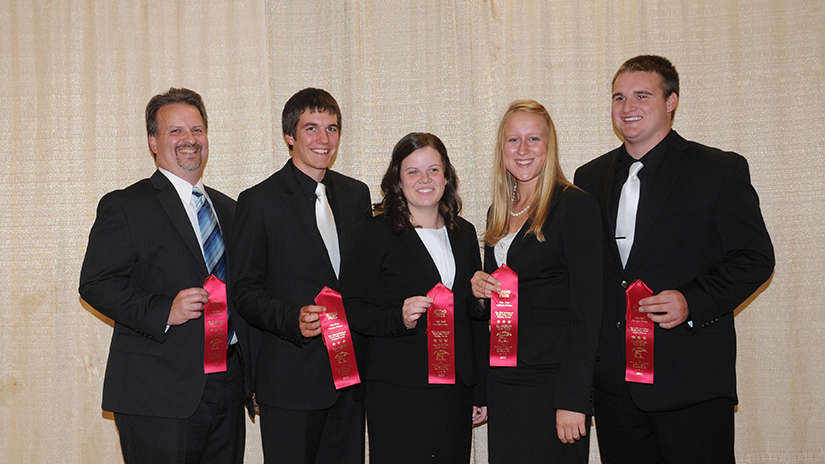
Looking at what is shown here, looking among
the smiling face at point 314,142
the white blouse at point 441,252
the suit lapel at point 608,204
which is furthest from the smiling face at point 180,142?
the suit lapel at point 608,204

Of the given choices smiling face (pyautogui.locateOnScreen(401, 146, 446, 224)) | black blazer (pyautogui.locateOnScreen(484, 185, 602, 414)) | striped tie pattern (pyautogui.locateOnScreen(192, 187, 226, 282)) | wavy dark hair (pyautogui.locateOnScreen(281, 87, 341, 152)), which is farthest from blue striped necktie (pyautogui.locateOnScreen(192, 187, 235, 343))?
black blazer (pyautogui.locateOnScreen(484, 185, 602, 414))

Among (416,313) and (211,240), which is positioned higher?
(211,240)

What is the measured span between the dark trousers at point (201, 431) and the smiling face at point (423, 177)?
3.12ft

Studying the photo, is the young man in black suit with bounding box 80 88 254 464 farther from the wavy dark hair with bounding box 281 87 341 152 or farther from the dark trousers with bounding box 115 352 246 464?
the wavy dark hair with bounding box 281 87 341 152

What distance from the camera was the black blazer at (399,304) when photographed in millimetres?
2053

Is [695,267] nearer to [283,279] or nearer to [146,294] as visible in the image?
[283,279]

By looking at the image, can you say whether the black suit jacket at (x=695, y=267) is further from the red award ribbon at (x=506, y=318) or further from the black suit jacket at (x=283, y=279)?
the black suit jacket at (x=283, y=279)

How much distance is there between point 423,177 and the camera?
217cm

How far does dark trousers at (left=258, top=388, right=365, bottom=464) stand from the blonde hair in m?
0.84

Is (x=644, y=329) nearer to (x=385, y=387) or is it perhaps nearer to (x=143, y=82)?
(x=385, y=387)

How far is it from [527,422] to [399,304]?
1.88 feet

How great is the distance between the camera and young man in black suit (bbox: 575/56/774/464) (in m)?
2.03

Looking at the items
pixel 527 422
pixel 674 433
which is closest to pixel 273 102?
pixel 527 422

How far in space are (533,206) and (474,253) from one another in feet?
1.05
